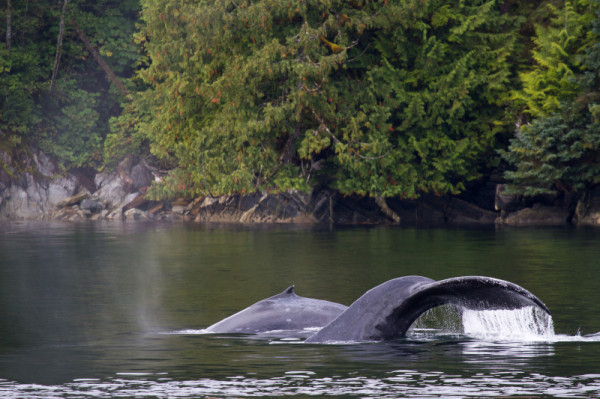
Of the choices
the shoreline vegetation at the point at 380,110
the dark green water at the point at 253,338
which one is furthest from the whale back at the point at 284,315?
the shoreline vegetation at the point at 380,110

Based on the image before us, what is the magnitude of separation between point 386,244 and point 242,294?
1538 centimetres

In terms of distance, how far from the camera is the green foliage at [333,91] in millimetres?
49406

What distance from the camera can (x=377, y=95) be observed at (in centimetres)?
5172

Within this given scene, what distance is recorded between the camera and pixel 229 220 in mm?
57656

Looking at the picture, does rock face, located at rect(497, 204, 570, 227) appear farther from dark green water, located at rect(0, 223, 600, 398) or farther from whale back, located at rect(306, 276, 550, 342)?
whale back, located at rect(306, 276, 550, 342)

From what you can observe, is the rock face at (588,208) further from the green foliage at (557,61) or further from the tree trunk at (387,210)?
the tree trunk at (387,210)

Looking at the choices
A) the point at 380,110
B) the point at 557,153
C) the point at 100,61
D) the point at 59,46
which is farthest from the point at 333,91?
the point at 59,46

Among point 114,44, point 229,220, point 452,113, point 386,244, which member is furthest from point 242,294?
point 114,44

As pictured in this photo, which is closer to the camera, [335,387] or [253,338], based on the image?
[335,387]

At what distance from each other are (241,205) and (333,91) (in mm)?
10158

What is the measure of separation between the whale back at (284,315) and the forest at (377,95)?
33553mm

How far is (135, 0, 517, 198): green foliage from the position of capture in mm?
49406

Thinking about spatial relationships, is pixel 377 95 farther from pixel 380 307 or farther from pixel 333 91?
pixel 380 307

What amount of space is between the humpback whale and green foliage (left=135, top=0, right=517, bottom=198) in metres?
33.7
